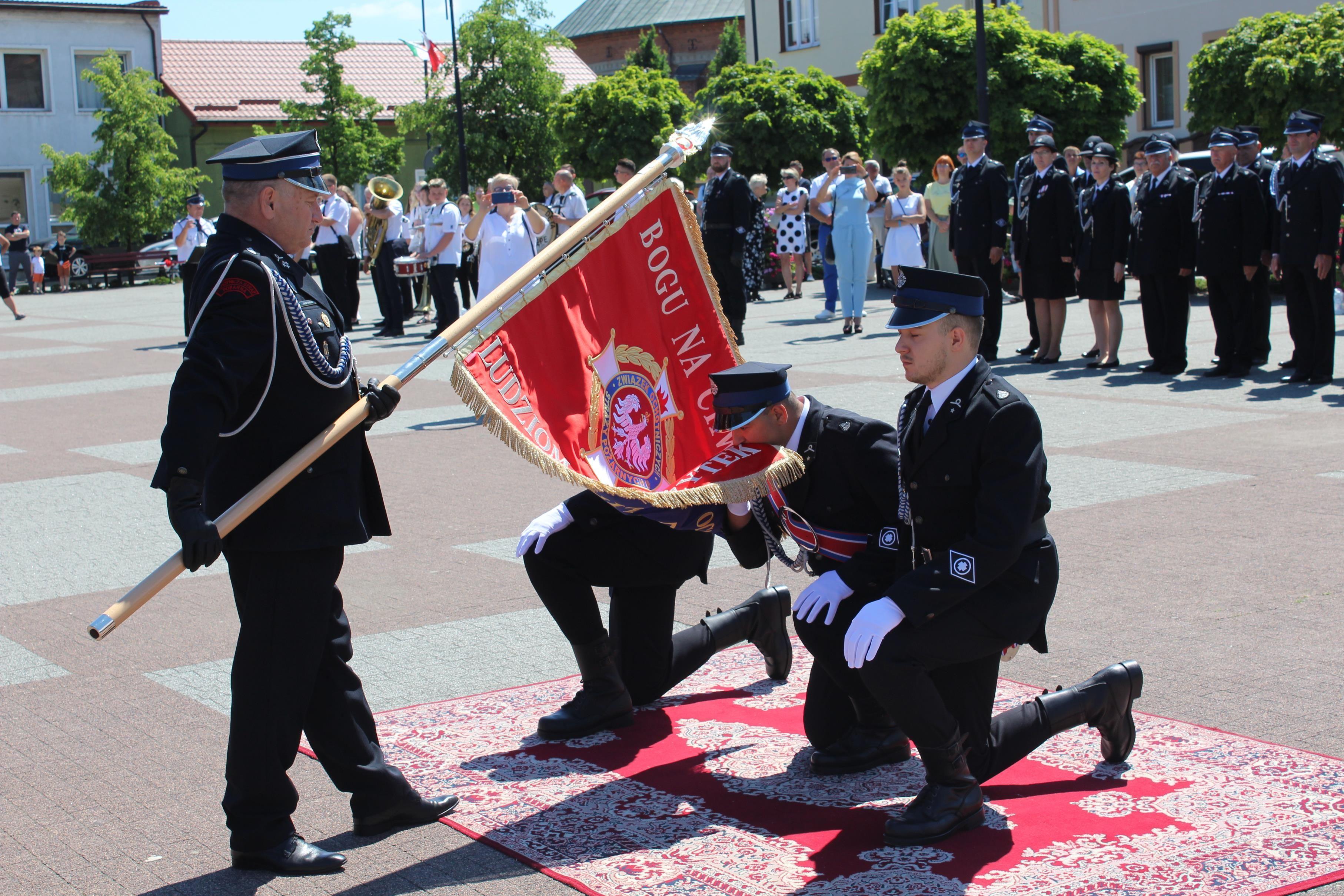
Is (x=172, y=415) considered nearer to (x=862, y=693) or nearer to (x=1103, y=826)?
(x=862, y=693)

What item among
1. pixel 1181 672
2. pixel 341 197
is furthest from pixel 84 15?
pixel 1181 672

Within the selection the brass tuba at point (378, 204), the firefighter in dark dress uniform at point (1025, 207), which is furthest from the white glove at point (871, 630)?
the brass tuba at point (378, 204)

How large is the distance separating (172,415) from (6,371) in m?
16.0

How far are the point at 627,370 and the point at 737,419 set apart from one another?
2.07ft

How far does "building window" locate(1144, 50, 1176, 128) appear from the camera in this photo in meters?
40.1

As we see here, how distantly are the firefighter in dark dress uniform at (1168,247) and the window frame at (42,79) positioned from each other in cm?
4550

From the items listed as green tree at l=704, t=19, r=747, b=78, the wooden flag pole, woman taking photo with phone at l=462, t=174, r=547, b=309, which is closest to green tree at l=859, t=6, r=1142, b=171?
woman taking photo with phone at l=462, t=174, r=547, b=309

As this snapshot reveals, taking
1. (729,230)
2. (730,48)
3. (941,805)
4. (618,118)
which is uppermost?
(730,48)

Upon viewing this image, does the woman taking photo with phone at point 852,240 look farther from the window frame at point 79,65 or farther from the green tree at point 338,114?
the window frame at point 79,65

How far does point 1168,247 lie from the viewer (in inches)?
525

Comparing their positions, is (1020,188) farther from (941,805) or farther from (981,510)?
(941,805)

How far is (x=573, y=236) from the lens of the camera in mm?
4715

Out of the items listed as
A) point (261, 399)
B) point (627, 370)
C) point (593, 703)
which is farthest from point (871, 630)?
point (261, 399)

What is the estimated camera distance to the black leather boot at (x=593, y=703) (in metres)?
4.86
